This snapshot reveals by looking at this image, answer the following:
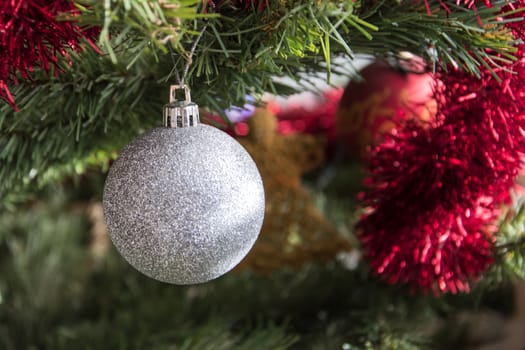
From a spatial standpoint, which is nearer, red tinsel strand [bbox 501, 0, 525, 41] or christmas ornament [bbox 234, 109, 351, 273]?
red tinsel strand [bbox 501, 0, 525, 41]

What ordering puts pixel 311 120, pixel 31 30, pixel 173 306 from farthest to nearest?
pixel 311 120
pixel 173 306
pixel 31 30

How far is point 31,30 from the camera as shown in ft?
0.73

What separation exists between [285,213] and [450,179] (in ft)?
0.78

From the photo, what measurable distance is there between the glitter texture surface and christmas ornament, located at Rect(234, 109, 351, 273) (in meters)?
0.26

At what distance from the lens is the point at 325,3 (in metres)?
0.21

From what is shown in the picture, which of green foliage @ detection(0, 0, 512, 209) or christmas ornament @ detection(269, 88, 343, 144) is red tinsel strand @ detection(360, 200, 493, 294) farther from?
christmas ornament @ detection(269, 88, 343, 144)

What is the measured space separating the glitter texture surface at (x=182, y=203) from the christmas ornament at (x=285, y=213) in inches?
10.4

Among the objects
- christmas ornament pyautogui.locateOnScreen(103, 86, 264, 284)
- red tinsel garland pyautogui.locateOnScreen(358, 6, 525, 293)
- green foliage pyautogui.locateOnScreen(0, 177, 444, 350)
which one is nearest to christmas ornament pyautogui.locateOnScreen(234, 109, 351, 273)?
green foliage pyautogui.locateOnScreen(0, 177, 444, 350)

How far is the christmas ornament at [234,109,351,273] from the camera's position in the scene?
20.6 inches

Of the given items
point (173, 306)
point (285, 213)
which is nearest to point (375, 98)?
point (285, 213)

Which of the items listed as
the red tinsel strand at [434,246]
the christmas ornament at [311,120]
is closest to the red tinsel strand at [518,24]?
the red tinsel strand at [434,246]

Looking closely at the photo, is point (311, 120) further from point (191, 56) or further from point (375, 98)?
point (191, 56)

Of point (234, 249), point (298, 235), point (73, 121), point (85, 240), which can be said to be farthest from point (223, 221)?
point (85, 240)

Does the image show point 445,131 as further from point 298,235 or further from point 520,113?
point 298,235
